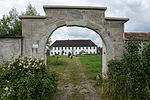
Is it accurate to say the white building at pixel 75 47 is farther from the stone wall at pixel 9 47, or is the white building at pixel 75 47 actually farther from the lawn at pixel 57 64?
the stone wall at pixel 9 47

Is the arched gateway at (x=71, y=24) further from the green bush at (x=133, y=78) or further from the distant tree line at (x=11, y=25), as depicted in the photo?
the distant tree line at (x=11, y=25)

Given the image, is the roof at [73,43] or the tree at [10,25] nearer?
the tree at [10,25]

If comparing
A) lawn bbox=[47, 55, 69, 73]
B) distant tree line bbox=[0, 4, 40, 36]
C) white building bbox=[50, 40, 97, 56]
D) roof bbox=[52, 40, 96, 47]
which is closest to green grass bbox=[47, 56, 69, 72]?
lawn bbox=[47, 55, 69, 73]

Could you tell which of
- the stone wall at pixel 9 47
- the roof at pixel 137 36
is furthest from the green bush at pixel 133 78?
the stone wall at pixel 9 47

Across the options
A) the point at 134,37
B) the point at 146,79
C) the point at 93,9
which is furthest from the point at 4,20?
the point at 146,79

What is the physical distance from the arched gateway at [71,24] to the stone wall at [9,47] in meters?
0.25

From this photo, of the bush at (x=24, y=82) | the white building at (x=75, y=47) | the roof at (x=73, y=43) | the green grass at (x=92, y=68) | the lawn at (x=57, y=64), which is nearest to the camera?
the bush at (x=24, y=82)

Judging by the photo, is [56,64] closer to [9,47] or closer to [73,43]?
[9,47]

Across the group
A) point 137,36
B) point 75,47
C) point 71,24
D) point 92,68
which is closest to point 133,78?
point 137,36

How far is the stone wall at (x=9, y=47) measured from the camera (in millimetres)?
4215

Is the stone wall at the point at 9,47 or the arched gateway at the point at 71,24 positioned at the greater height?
the arched gateway at the point at 71,24

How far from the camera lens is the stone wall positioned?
4215 millimetres

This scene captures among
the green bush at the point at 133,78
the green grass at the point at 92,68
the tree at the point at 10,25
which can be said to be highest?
the tree at the point at 10,25

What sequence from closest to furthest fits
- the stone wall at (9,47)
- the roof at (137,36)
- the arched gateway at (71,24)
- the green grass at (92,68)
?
the stone wall at (9,47) < the arched gateway at (71,24) < the roof at (137,36) < the green grass at (92,68)
